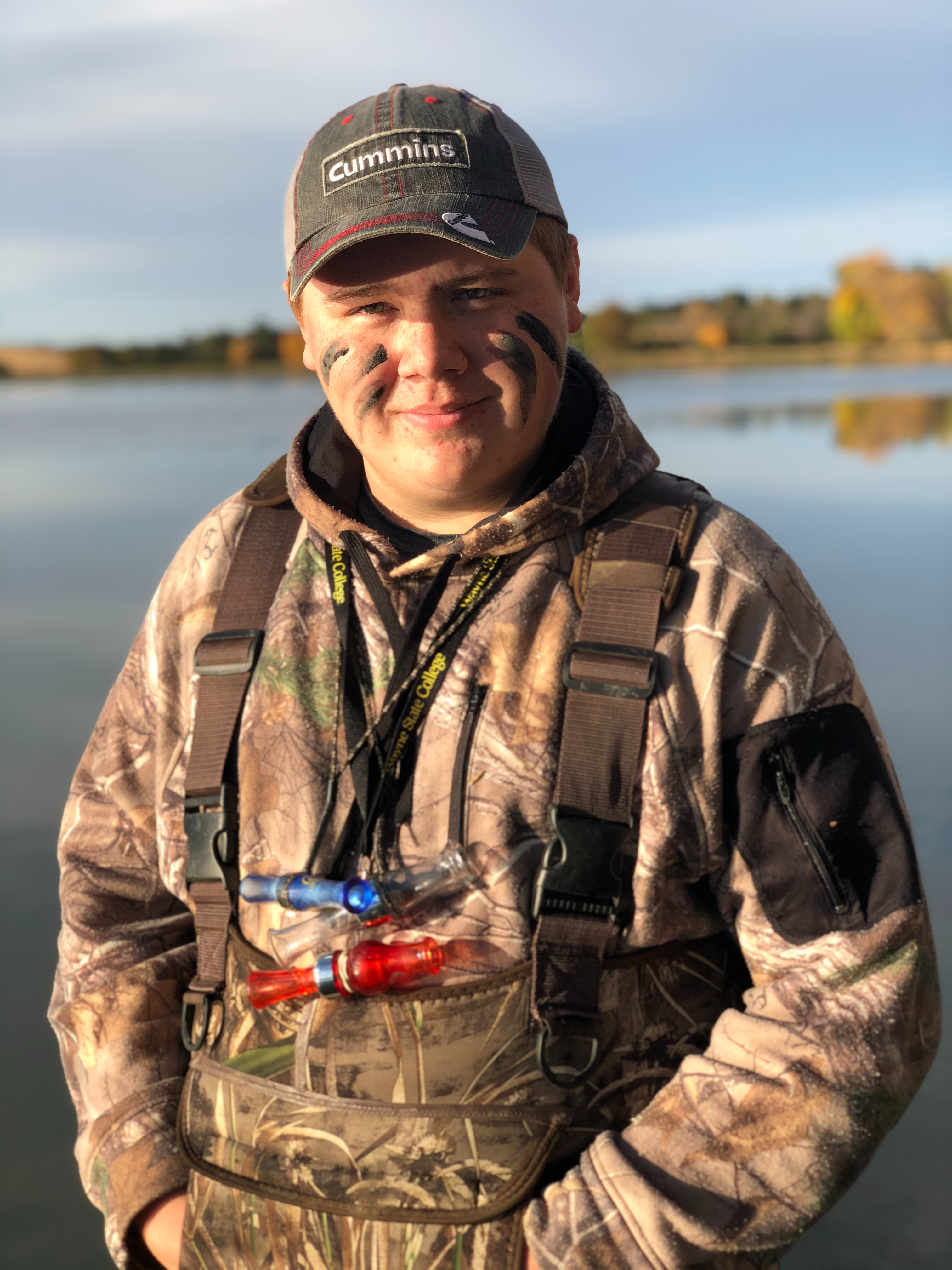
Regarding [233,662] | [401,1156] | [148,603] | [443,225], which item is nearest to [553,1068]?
[401,1156]

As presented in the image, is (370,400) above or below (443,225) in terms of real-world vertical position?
below

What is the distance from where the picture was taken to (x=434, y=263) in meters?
1.78

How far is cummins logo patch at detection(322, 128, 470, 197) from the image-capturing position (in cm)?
179

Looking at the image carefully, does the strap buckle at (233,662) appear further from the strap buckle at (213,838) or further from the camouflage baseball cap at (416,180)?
the camouflage baseball cap at (416,180)

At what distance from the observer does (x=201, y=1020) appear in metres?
1.95

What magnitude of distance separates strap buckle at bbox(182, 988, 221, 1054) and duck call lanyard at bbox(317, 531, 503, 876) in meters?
0.31

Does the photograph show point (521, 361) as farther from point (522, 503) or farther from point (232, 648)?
point (232, 648)

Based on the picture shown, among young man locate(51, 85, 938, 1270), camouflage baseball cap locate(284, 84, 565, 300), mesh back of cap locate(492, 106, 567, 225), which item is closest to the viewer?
young man locate(51, 85, 938, 1270)

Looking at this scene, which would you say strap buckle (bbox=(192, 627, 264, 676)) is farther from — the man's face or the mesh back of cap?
the mesh back of cap

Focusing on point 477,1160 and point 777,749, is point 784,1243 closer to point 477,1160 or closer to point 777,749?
point 477,1160

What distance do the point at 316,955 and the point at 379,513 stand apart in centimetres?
77

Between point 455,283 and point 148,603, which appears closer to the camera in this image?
point 455,283

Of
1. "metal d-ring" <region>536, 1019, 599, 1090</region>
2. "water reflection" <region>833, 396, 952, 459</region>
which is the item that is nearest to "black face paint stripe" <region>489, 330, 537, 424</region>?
"metal d-ring" <region>536, 1019, 599, 1090</region>

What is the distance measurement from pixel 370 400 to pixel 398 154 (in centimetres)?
38
